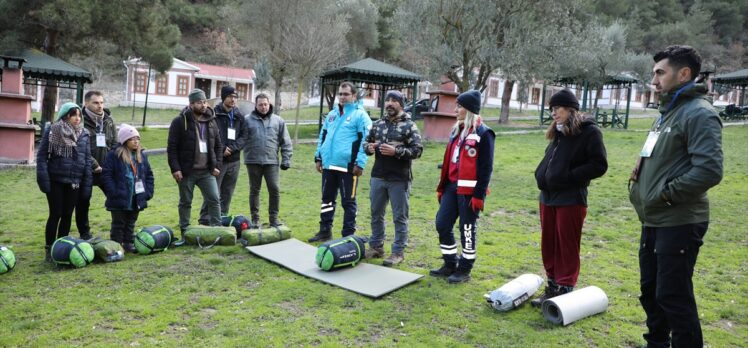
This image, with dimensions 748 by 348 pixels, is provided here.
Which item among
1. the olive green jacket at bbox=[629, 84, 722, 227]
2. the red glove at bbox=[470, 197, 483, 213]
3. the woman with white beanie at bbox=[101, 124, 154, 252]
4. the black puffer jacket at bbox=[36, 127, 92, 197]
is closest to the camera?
the olive green jacket at bbox=[629, 84, 722, 227]

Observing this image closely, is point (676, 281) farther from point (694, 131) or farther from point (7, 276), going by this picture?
point (7, 276)

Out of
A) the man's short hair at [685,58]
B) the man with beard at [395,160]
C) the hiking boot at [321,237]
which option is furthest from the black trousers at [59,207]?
the man's short hair at [685,58]

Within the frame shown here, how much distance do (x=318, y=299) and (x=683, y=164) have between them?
10.3 ft

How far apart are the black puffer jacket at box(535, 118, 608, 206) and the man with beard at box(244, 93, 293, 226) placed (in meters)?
4.01

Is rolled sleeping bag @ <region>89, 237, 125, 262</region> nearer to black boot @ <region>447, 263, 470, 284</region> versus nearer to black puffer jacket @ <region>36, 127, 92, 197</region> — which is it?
black puffer jacket @ <region>36, 127, 92, 197</region>

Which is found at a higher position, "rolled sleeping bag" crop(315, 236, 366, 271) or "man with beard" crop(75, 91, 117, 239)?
"man with beard" crop(75, 91, 117, 239)

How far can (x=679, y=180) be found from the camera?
11.5ft

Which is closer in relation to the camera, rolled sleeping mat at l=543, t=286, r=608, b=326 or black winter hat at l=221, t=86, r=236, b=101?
rolled sleeping mat at l=543, t=286, r=608, b=326

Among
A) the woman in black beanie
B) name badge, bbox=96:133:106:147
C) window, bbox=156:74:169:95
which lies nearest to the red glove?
the woman in black beanie

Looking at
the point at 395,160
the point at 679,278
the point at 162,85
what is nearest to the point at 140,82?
the point at 162,85

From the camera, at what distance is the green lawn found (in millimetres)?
4422

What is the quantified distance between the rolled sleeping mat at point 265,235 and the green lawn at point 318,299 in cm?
19

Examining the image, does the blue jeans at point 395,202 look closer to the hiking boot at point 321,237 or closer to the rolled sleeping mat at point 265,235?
the hiking boot at point 321,237

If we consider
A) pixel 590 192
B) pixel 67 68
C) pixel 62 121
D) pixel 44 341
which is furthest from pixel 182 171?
pixel 67 68
